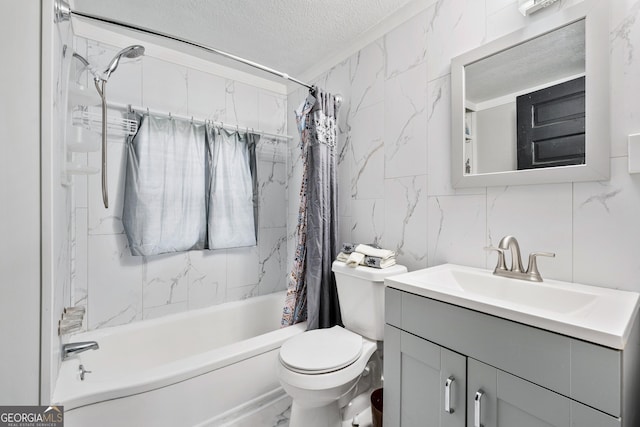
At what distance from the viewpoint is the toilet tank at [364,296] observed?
4.95 feet

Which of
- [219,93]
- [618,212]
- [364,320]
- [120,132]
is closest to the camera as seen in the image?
[618,212]

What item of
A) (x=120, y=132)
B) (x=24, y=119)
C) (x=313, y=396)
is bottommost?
(x=313, y=396)

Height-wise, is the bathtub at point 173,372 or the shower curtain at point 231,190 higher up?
the shower curtain at point 231,190

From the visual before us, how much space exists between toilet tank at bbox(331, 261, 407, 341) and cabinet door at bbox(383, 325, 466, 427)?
288mm

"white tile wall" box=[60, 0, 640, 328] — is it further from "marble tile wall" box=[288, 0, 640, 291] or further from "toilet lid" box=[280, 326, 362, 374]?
"toilet lid" box=[280, 326, 362, 374]

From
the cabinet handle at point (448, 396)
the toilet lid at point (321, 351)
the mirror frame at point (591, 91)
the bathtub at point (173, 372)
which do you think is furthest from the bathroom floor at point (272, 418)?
the mirror frame at point (591, 91)

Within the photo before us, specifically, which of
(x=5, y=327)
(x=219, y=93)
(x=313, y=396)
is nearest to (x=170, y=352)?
(x=313, y=396)

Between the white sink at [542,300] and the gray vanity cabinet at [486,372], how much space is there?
0.10 ft

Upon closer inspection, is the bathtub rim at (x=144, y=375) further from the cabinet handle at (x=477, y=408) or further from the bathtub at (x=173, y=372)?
the cabinet handle at (x=477, y=408)

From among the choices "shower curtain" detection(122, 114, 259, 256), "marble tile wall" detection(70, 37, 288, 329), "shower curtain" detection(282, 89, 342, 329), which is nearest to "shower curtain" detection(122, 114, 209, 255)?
"shower curtain" detection(122, 114, 259, 256)

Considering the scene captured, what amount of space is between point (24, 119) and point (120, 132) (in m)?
1.22

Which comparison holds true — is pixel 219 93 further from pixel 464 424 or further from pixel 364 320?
pixel 464 424

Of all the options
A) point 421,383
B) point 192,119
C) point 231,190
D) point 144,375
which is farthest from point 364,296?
point 192,119

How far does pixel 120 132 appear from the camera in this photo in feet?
6.41
